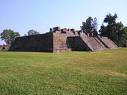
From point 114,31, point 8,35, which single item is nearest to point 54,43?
point 114,31

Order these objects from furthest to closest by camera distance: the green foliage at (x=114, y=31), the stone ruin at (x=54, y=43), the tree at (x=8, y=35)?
the tree at (x=8, y=35) → the green foliage at (x=114, y=31) → the stone ruin at (x=54, y=43)

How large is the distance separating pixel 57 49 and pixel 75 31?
14.8m

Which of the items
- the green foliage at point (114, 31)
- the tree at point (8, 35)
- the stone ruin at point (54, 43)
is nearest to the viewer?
the stone ruin at point (54, 43)

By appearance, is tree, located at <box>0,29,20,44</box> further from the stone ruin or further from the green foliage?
the stone ruin

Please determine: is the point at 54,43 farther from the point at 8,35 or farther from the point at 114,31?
the point at 8,35

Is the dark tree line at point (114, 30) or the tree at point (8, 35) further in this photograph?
the tree at point (8, 35)

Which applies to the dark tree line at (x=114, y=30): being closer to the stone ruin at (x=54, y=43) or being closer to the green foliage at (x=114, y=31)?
the green foliage at (x=114, y=31)

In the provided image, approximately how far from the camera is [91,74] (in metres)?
12.8

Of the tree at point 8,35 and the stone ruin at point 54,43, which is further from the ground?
the tree at point 8,35

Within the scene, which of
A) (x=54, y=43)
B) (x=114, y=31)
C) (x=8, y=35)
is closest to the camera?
(x=54, y=43)

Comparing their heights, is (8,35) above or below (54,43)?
above

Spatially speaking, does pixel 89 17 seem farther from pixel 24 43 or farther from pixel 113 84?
pixel 113 84

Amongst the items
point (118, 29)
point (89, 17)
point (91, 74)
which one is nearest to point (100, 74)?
point (91, 74)

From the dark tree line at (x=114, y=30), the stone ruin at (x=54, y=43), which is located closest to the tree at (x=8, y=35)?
the dark tree line at (x=114, y=30)
